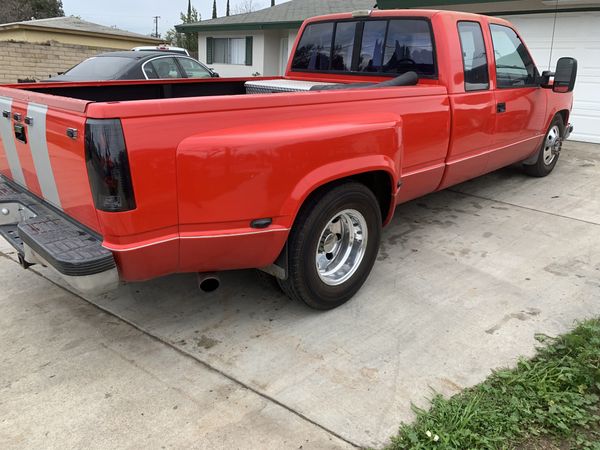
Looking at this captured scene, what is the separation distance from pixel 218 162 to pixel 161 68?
25.6 ft

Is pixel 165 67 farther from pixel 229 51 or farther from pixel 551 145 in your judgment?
pixel 229 51

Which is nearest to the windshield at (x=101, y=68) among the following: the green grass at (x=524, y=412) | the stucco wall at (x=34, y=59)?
the stucco wall at (x=34, y=59)

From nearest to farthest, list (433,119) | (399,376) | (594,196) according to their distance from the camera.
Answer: (399,376)
(433,119)
(594,196)

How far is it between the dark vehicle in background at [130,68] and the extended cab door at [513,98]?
6170mm

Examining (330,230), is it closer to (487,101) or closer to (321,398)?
(321,398)

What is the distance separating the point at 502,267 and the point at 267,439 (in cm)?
270

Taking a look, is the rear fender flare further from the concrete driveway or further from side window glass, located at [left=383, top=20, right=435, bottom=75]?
side window glass, located at [left=383, top=20, right=435, bottom=75]

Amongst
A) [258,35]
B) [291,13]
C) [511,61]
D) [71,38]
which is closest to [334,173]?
[511,61]

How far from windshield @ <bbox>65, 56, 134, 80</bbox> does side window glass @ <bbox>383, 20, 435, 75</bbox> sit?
5764 mm

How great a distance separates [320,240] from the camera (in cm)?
328

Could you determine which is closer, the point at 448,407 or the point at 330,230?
the point at 448,407

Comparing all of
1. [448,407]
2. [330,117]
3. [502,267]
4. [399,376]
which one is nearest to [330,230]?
[330,117]

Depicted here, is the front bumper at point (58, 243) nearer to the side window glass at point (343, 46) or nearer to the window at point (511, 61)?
the side window glass at point (343, 46)

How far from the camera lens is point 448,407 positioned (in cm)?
255
